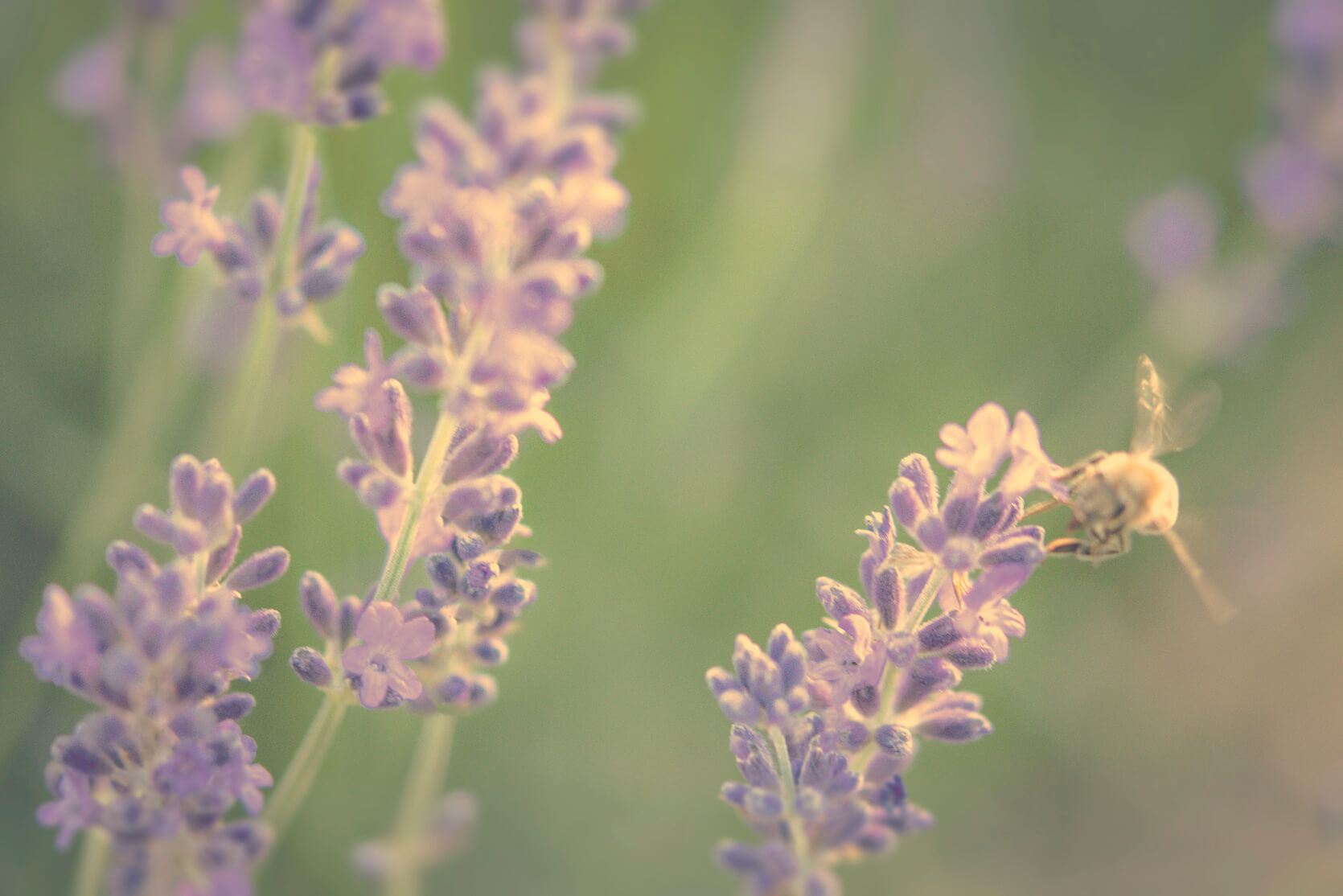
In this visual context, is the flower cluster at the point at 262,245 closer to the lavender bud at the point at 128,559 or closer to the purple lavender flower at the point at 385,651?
the lavender bud at the point at 128,559

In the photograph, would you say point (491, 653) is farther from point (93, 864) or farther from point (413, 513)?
point (93, 864)

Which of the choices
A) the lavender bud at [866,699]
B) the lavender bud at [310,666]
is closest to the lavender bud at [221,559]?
the lavender bud at [310,666]

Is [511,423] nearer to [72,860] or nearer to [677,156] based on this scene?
[72,860]

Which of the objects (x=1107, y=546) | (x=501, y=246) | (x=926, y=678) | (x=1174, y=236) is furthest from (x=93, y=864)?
(x=1174, y=236)

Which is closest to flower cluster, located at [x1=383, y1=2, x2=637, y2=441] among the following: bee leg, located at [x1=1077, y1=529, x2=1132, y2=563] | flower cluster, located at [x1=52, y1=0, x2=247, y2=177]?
bee leg, located at [x1=1077, y1=529, x2=1132, y2=563]

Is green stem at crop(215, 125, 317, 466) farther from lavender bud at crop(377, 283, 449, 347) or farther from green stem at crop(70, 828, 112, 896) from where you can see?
green stem at crop(70, 828, 112, 896)
